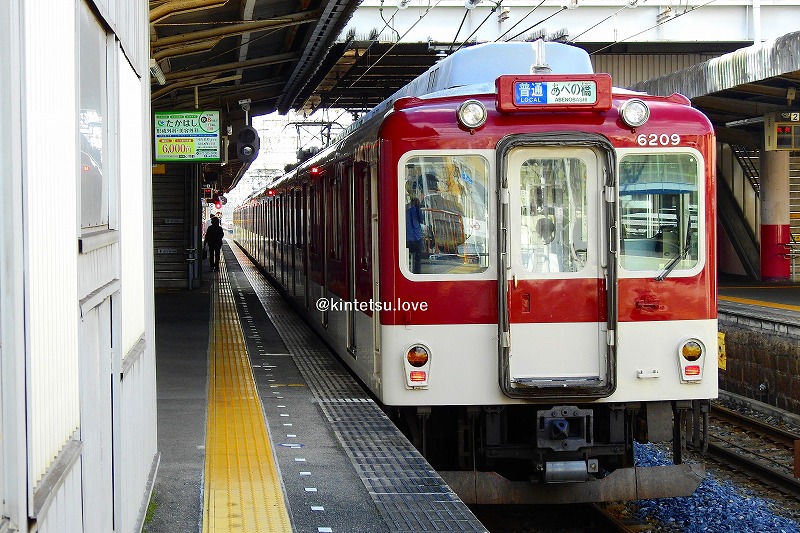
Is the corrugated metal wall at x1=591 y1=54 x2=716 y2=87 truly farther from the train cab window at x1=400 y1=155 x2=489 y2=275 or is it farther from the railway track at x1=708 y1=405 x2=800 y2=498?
the train cab window at x1=400 y1=155 x2=489 y2=275

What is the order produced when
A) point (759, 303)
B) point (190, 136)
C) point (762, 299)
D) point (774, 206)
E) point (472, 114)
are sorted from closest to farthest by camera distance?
1. point (472, 114)
2. point (190, 136)
3. point (759, 303)
4. point (762, 299)
5. point (774, 206)

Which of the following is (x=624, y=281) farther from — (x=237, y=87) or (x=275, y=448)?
(x=237, y=87)

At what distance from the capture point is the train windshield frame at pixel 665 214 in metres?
6.60

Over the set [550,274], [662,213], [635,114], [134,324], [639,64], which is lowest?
[134,324]

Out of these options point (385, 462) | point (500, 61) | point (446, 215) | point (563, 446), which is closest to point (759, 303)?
point (500, 61)

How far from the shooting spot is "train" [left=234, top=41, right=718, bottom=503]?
650 centimetres

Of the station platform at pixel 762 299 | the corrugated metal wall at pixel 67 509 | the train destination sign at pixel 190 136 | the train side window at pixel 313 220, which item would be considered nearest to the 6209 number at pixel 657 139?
the corrugated metal wall at pixel 67 509

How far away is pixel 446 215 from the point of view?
6.57 meters

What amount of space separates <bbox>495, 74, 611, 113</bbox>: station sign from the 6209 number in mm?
305

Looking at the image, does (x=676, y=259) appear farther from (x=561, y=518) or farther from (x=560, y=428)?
(x=561, y=518)

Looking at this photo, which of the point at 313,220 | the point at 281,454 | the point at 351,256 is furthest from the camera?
the point at 313,220

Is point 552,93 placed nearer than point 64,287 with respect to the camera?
No

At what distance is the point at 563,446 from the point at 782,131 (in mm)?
12640

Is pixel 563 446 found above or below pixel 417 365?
below
